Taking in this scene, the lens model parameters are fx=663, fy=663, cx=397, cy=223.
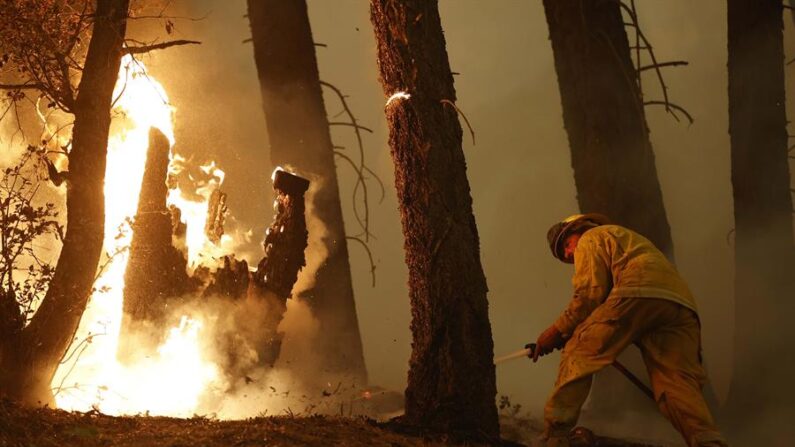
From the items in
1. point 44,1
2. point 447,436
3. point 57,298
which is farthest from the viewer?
point 44,1

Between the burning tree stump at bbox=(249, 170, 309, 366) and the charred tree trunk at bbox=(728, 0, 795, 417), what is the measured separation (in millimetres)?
5092

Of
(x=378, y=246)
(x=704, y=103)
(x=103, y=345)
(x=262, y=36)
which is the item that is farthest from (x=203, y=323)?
(x=704, y=103)

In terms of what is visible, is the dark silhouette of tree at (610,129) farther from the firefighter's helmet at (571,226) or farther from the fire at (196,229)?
the fire at (196,229)

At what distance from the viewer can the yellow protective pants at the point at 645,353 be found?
458 centimetres

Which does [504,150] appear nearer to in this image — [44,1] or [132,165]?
[132,165]

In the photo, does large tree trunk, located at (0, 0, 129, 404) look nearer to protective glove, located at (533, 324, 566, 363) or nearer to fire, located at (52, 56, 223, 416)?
fire, located at (52, 56, 223, 416)

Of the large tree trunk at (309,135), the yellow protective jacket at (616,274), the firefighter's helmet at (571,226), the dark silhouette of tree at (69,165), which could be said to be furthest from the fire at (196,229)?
the yellow protective jacket at (616,274)

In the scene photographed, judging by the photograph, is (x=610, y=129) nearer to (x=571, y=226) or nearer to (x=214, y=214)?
(x=571, y=226)

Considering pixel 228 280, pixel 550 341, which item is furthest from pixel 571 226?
pixel 228 280

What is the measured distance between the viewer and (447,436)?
4711mm

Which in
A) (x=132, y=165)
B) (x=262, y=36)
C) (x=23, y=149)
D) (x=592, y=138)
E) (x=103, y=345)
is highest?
(x=262, y=36)

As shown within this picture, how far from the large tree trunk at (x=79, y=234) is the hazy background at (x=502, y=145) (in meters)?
3.41

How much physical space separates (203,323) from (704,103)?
11268 millimetres

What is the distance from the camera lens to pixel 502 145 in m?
17.0
